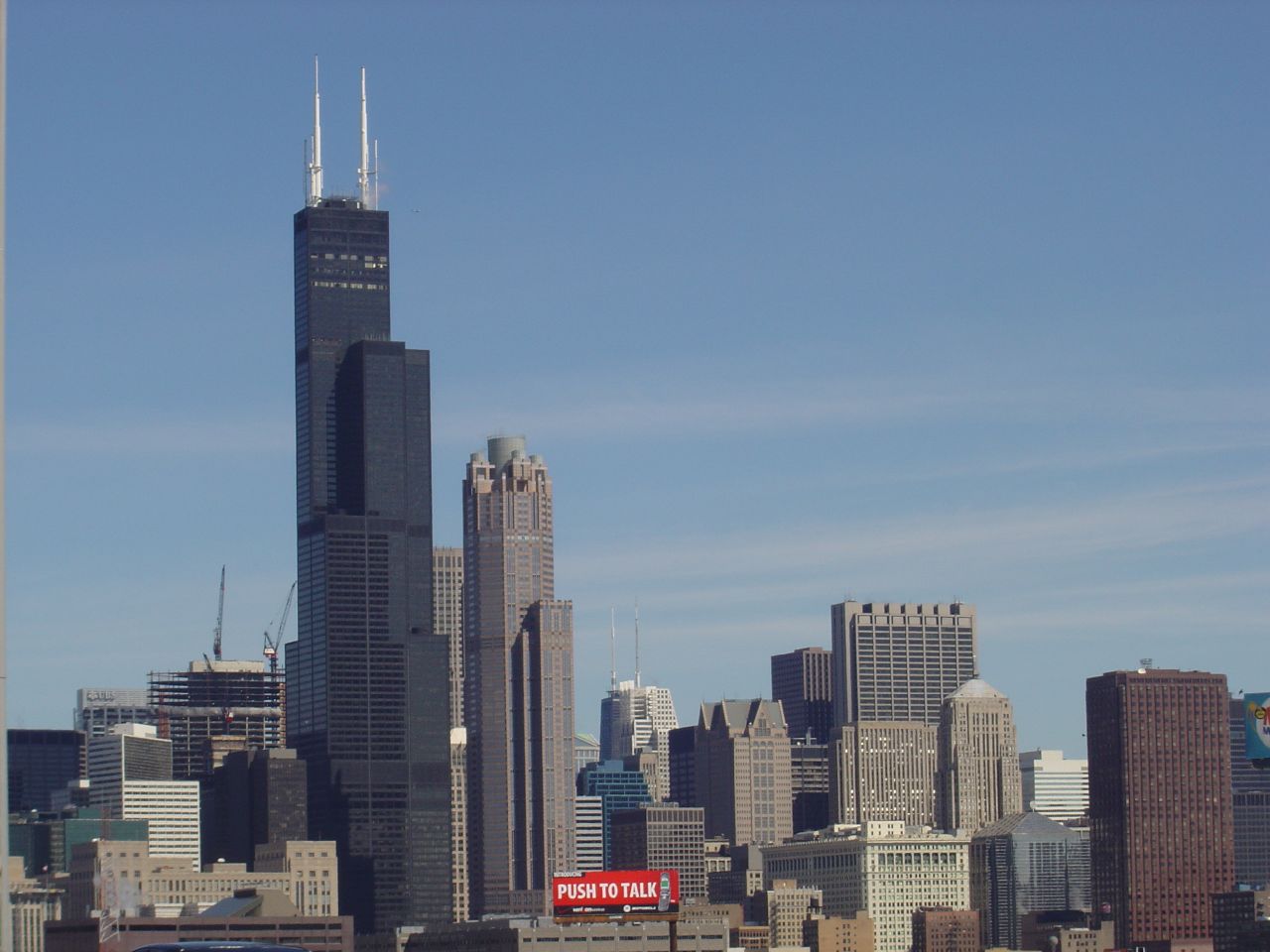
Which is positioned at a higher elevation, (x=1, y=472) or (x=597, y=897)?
(x=1, y=472)

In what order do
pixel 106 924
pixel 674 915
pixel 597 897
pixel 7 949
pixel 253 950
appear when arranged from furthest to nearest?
pixel 597 897 → pixel 674 915 → pixel 106 924 → pixel 253 950 → pixel 7 949

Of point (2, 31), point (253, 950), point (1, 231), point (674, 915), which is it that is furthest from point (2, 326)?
point (674, 915)

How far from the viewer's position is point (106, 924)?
4360 inches

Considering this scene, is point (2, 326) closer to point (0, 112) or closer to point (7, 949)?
point (0, 112)

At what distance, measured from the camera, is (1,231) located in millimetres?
31359

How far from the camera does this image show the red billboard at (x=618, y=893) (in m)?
145

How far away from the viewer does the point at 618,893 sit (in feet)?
478

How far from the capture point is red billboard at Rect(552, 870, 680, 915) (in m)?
145

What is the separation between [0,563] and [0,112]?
203 inches

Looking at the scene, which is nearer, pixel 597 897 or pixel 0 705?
pixel 0 705

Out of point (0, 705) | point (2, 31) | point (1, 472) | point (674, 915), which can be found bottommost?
point (674, 915)

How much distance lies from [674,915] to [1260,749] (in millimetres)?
77265

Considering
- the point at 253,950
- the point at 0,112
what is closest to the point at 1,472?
the point at 0,112

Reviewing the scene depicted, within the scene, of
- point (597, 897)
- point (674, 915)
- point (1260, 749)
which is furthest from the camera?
point (1260, 749)
